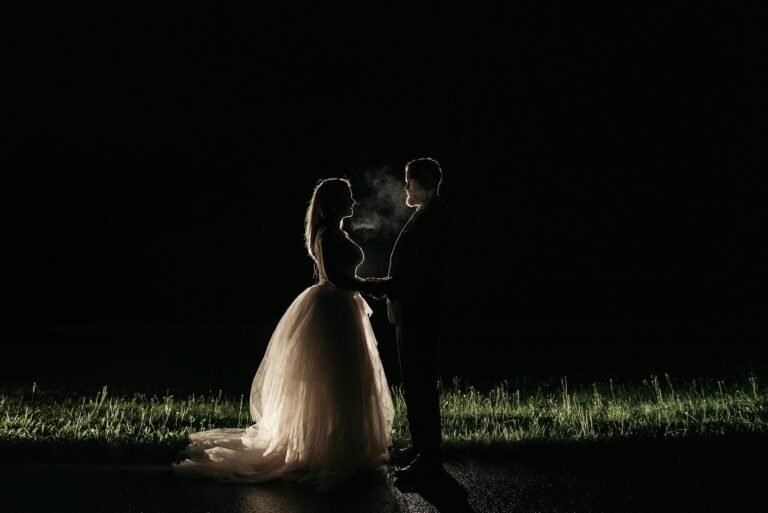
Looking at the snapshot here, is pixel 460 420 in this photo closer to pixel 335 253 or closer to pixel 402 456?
pixel 402 456

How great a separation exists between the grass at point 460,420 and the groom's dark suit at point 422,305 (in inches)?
32.3

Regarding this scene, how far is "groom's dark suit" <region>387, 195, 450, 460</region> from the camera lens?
241 inches

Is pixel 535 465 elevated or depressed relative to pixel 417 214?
depressed

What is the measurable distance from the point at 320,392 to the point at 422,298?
1.24 meters

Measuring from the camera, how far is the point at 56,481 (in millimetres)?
5801

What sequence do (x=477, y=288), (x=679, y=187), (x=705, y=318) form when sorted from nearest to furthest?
(x=477, y=288)
(x=705, y=318)
(x=679, y=187)

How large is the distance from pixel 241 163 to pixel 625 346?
1072 cm

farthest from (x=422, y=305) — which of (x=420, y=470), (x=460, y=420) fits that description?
(x=460, y=420)

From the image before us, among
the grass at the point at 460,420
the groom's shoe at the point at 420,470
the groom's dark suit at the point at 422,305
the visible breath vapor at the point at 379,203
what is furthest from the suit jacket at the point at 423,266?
the visible breath vapor at the point at 379,203

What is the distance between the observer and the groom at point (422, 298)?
611 centimetres

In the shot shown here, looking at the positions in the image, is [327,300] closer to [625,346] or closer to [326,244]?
[326,244]

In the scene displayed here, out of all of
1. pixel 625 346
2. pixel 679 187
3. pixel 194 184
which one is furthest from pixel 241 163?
pixel 679 187

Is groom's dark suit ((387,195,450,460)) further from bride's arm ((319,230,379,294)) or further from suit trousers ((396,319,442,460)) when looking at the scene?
bride's arm ((319,230,379,294))

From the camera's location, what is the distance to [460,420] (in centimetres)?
801
